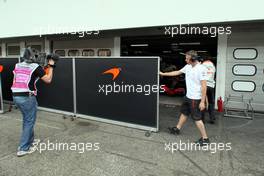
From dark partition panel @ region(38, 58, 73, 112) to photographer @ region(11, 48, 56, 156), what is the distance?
228 centimetres

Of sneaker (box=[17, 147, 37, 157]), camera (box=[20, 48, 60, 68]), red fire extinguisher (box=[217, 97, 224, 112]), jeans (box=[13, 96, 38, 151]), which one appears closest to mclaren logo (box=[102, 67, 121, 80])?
camera (box=[20, 48, 60, 68])

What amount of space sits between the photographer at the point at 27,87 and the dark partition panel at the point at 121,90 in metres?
1.84

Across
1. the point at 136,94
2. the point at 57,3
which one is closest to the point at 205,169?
the point at 136,94

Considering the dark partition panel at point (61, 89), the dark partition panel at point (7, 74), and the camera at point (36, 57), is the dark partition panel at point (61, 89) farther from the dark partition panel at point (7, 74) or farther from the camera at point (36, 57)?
the camera at point (36, 57)

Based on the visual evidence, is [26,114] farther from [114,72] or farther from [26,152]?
[114,72]

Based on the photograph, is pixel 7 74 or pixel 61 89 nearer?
pixel 61 89

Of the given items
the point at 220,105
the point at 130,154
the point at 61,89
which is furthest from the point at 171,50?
the point at 130,154

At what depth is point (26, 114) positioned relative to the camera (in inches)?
148

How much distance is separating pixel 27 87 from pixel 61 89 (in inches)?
103

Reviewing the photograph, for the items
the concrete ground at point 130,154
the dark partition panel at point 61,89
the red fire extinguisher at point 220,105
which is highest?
the dark partition panel at point 61,89

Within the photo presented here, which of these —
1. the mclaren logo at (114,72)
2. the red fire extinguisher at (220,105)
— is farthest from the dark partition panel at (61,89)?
the red fire extinguisher at (220,105)

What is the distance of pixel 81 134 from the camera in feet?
15.8

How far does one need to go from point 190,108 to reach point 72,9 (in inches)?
253

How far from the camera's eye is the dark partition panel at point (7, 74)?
284 inches
